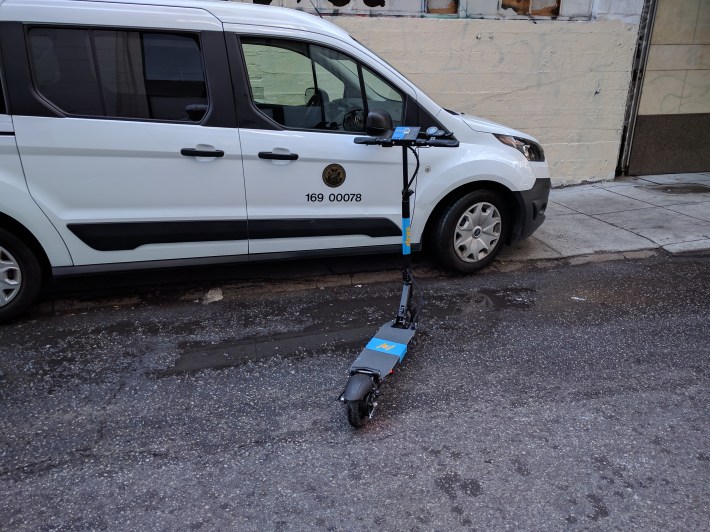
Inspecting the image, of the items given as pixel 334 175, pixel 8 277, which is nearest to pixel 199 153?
pixel 334 175

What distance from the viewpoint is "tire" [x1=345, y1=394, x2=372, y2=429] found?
2.79m

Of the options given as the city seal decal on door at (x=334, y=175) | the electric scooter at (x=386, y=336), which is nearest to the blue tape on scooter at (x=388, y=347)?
the electric scooter at (x=386, y=336)

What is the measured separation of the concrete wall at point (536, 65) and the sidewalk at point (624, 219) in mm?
698

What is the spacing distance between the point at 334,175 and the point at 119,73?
1.63 m

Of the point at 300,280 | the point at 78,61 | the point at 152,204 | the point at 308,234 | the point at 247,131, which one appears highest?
the point at 78,61

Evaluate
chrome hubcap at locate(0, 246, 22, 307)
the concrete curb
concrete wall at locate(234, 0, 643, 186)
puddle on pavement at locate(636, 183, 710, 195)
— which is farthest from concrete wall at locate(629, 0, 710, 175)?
chrome hubcap at locate(0, 246, 22, 307)

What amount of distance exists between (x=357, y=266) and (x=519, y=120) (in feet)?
12.8

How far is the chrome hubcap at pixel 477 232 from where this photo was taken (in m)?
4.73

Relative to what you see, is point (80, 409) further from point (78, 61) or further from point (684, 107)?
point (684, 107)

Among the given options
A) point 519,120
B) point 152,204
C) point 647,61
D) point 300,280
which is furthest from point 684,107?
point 152,204

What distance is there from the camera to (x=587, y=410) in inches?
120

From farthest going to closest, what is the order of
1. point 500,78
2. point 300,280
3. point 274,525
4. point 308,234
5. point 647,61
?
point 647,61 < point 500,78 < point 300,280 < point 308,234 < point 274,525

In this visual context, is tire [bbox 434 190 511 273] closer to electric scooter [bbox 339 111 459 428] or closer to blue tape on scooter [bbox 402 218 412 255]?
electric scooter [bbox 339 111 459 428]

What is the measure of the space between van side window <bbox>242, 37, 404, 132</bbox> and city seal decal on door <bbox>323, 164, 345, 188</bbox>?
0.97ft
